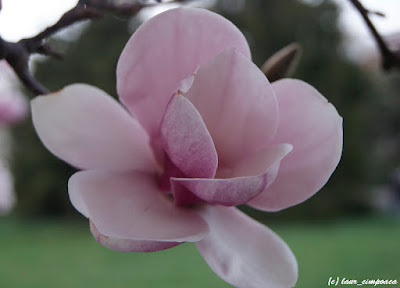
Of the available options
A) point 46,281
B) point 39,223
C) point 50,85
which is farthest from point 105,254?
point 50,85

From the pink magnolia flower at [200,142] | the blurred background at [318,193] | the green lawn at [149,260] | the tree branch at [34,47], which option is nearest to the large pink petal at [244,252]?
the pink magnolia flower at [200,142]

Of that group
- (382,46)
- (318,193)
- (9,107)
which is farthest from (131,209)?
(318,193)

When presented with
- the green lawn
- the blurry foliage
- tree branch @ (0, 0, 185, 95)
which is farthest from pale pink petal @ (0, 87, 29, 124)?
the blurry foliage

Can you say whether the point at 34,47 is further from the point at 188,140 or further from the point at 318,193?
the point at 318,193

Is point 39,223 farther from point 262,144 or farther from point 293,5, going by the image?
point 262,144

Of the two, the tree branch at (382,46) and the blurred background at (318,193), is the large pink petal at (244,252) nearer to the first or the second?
the tree branch at (382,46)

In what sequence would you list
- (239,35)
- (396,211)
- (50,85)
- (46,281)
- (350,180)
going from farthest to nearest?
(396,211) → (350,180) → (50,85) → (46,281) → (239,35)
